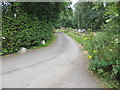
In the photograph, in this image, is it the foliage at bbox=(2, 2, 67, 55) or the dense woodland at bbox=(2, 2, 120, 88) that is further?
the foliage at bbox=(2, 2, 67, 55)

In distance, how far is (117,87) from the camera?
2.19 metres

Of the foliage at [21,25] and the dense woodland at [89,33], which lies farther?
the foliage at [21,25]

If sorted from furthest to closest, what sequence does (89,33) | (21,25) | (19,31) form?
(21,25) → (19,31) → (89,33)

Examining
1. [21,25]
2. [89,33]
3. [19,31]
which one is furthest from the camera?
[21,25]

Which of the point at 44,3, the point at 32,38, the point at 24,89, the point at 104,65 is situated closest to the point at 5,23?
the point at 32,38

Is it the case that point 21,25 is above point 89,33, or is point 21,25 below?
above

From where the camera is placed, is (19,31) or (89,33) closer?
(89,33)

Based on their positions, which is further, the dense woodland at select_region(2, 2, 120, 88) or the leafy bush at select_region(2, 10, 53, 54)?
the leafy bush at select_region(2, 10, 53, 54)

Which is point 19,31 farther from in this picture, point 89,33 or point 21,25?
point 89,33

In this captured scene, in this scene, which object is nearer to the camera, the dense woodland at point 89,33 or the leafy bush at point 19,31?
the dense woodland at point 89,33

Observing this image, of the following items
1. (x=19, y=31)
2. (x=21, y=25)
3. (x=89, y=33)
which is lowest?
(x=89, y=33)

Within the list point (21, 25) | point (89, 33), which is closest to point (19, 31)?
point (21, 25)

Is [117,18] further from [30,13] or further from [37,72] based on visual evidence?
[30,13]

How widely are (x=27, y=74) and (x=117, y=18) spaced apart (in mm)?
3713
